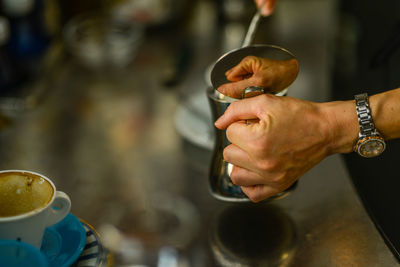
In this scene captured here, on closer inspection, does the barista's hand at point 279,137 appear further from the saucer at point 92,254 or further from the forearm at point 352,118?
the saucer at point 92,254

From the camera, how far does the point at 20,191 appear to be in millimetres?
590

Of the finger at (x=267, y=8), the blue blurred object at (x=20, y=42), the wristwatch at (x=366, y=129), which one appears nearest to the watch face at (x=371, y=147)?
the wristwatch at (x=366, y=129)

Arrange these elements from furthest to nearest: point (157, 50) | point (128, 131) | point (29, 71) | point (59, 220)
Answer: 1. point (157, 50)
2. point (29, 71)
3. point (128, 131)
4. point (59, 220)

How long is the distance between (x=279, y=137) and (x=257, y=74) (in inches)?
3.3

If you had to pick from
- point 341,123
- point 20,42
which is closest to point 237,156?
point 341,123

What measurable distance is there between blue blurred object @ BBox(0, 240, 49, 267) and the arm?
0.25 meters

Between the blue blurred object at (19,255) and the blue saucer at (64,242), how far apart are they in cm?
7

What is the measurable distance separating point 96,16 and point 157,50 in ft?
0.62

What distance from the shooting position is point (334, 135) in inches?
24.2

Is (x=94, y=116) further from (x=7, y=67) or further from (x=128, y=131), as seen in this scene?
(x=7, y=67)

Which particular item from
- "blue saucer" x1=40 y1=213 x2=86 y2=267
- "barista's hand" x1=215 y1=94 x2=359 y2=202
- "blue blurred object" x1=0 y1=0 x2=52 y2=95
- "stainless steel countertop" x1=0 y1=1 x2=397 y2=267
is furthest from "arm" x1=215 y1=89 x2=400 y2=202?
"blue blurred object" x1=0 y1=0 x2=52 y2=95

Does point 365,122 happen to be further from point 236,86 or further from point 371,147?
point 236,86

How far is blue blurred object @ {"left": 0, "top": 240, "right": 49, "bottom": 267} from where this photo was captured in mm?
514

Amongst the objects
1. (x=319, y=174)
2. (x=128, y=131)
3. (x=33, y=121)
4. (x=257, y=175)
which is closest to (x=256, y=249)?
(x=257, y=175)
